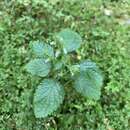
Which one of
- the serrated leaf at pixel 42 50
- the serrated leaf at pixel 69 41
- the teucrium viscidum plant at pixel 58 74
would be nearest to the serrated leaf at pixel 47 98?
the teucrium viscidum plant at pixel 58 74

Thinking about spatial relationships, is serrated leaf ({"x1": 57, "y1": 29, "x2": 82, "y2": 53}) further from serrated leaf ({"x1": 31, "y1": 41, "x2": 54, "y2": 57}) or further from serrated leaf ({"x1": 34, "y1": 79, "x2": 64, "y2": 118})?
serrated leaf ({"x1": 34, "y1": 79, "x2": 64, "y2": 118})

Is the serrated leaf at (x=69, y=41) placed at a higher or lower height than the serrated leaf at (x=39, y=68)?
higher

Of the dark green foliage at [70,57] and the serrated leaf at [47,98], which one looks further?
the dark green foliage at [70,57]

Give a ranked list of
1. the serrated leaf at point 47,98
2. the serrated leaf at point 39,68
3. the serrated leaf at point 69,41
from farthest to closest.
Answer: the serrated leaf at point 69,41, the serrated leaf at point 39,68, the serrated leaf at point 47,98

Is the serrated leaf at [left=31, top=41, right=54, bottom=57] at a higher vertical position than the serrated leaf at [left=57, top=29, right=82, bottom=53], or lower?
lower

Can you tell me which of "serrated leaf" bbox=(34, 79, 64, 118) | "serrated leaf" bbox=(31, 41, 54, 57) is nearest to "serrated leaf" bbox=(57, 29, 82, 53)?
"serrated leaf" bbox=(31, 41, 54, 57)

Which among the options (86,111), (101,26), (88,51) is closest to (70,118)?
(86,111)

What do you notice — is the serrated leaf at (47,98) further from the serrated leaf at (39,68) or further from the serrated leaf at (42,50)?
the serrated leaf at (42,50)
